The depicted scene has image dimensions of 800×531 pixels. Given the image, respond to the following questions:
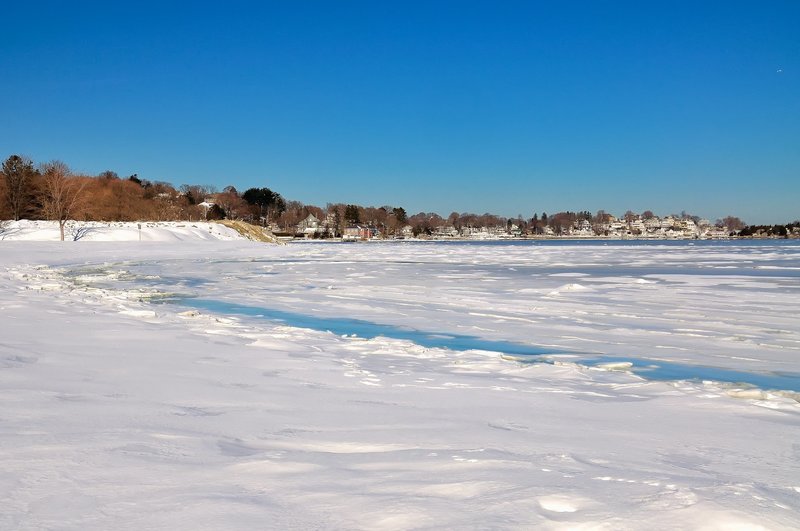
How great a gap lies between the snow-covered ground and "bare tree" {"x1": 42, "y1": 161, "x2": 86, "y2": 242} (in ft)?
152

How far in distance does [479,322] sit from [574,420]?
4.97m

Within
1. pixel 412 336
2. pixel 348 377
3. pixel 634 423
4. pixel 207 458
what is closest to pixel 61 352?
pixel 348 377

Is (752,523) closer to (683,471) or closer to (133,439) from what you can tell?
(683,471)

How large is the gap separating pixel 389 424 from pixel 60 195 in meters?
53.2

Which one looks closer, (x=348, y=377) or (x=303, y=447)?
(x=303, y=447)

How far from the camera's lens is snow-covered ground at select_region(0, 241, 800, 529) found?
2.17 metres

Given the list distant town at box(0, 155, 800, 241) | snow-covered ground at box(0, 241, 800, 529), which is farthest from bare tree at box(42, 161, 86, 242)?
snow-covered ground at box(0, 241, 800, 529)

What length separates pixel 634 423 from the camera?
11.9 ft

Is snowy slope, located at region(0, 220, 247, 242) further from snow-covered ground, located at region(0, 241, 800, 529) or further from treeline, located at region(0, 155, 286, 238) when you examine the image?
snow-covered ground, located at region(0, 241, 800, 529)

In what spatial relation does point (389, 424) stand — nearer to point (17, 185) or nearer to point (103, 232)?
point (103, 232)

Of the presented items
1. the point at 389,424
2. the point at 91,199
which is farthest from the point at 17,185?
the point at 389,424

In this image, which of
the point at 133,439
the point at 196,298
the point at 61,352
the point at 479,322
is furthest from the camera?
the point at 196,298

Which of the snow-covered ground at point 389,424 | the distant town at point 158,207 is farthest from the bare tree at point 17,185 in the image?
the snow-covered ground at point 389,424

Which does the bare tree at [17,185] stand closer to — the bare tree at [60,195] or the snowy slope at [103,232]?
the bare tree at [60,195]
